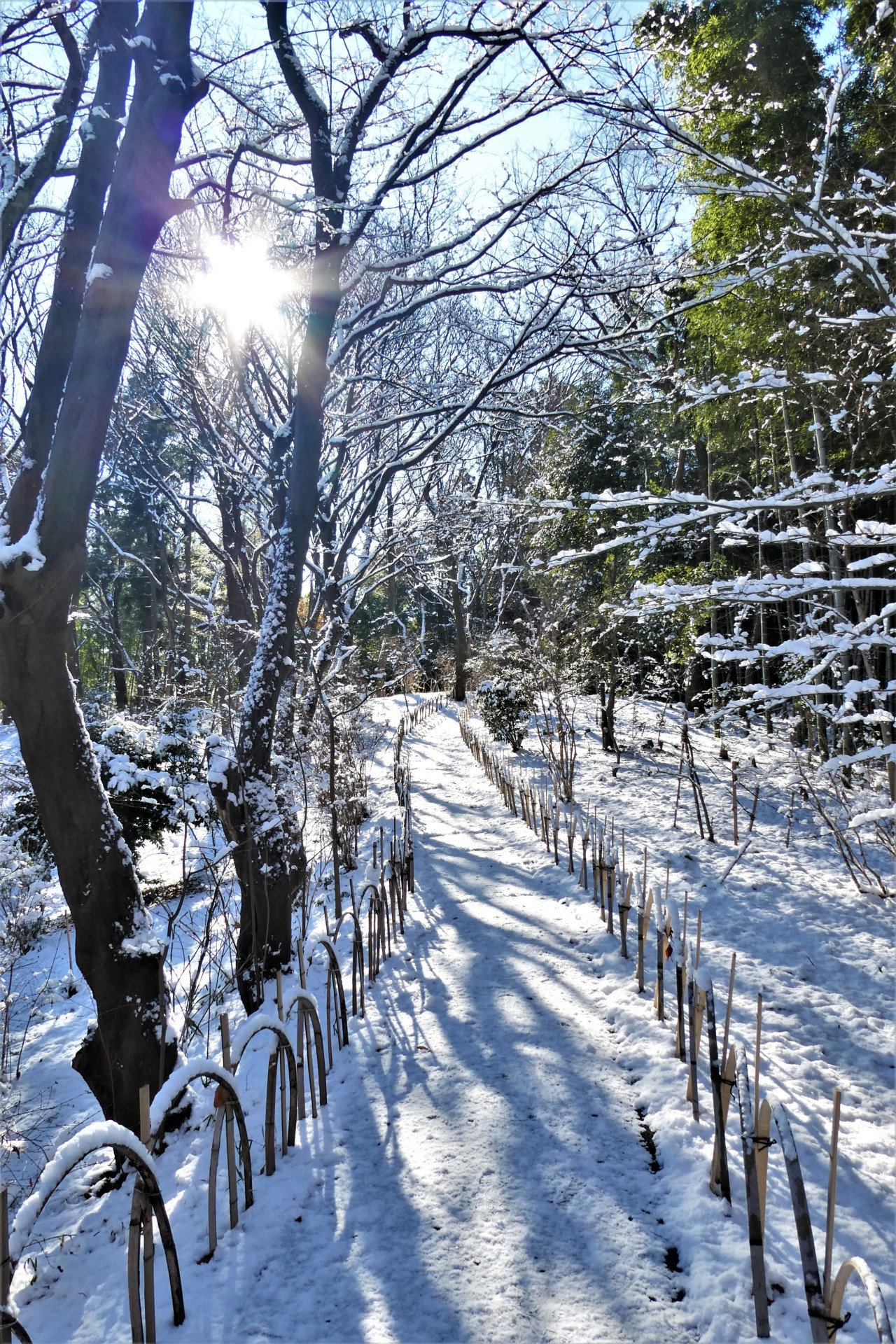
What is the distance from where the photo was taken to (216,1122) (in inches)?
83.4

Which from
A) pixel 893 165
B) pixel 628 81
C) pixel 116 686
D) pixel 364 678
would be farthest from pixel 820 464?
pixel 116 686

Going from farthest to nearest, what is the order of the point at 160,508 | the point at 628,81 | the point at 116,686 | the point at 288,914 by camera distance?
the point at 116,686 < the point at 160,508 < the point at 288,914 < the point at 628,81

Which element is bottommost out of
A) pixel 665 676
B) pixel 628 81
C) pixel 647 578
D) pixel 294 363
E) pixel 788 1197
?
pixel 788 1197

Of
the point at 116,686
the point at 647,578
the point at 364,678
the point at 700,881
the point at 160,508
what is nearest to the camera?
the point at 700,881

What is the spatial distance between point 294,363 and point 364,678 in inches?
246

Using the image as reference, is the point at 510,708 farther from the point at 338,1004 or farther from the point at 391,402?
the point at 338,1004

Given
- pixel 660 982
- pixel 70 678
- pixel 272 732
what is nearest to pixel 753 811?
pixel 660 982

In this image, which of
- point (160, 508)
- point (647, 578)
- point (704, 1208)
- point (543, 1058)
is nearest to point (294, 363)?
point (647, 578)

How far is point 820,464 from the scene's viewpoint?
244 inches

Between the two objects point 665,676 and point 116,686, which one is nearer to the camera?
point 665,676

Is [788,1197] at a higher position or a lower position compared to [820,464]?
lower

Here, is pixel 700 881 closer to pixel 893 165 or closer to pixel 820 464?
pixel 820 464

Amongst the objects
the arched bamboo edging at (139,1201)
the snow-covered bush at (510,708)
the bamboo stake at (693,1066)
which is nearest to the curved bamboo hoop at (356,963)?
the bamboo stake at (693,1066)

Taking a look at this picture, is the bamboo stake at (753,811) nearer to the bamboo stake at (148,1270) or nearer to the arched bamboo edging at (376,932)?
the arched bamboo edging at (376,932)
